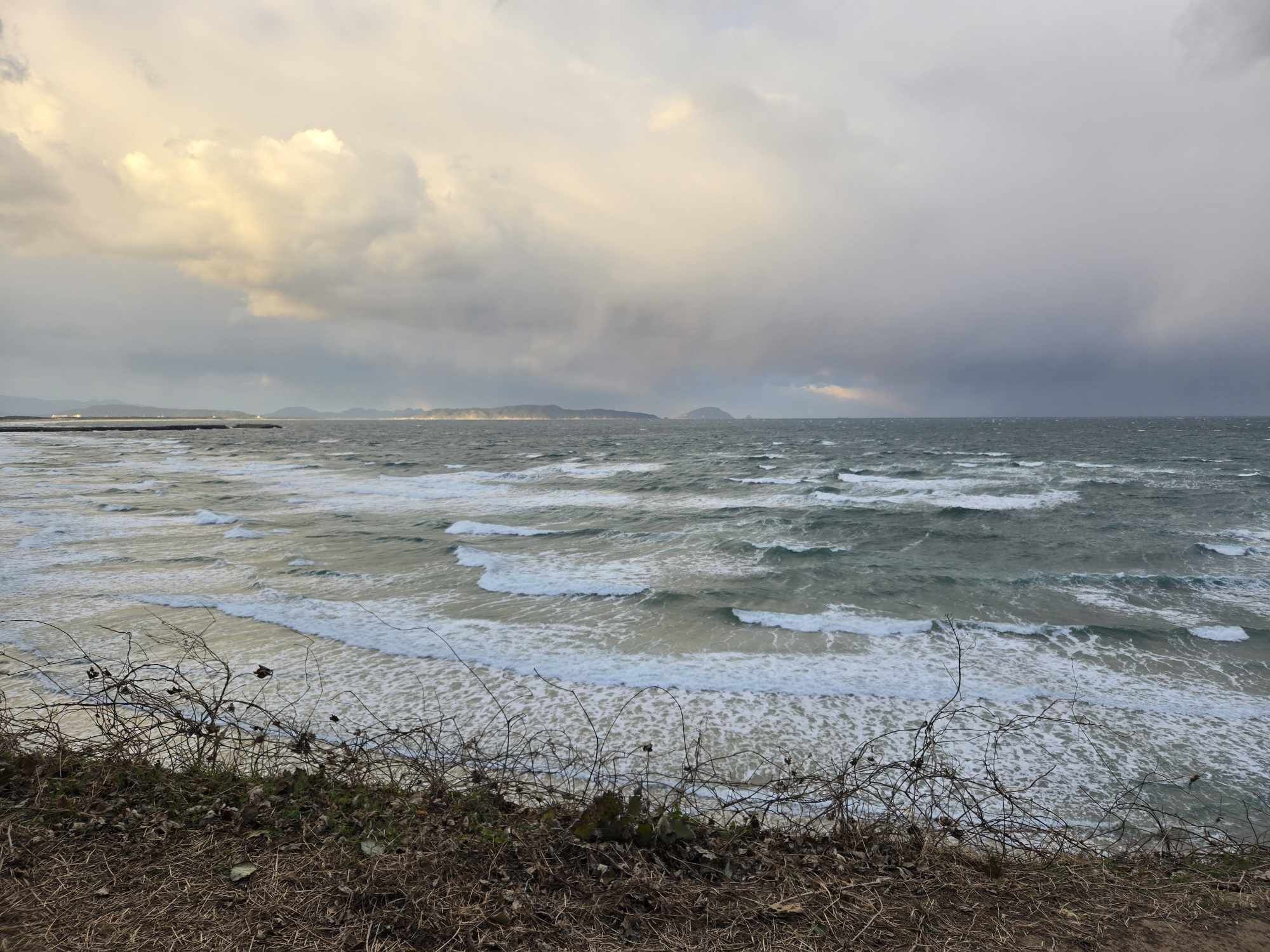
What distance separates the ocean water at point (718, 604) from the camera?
26.1 feet

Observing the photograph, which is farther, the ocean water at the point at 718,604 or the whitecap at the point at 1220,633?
the whitecap at the point at 1220,633

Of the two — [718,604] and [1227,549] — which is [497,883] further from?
[1227,549]

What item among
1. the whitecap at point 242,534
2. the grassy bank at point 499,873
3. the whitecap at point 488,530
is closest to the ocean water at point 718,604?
the whitecap at point 488,530

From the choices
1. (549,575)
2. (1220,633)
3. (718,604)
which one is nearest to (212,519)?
(549,575)

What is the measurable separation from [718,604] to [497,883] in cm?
1028

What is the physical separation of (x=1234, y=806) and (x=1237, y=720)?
8.32 ft

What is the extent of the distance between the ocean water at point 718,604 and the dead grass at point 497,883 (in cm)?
102

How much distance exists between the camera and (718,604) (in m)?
13.0

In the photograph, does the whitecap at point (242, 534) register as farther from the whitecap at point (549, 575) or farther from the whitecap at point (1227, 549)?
the whitecap at point (1227, 549)

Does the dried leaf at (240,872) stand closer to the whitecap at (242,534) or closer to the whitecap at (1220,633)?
the whitecap at (1220,633)

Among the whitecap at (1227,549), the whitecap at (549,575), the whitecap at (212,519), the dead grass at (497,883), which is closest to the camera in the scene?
the dead grass at (497,883)

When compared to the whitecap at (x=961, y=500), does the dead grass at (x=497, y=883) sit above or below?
above

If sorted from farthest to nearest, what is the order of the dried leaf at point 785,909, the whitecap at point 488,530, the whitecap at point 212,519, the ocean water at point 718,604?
the whitecap at point 212,519, the whitecap at point 488,530, the ocean water at point 718,604, the dried leaf at point 785,909

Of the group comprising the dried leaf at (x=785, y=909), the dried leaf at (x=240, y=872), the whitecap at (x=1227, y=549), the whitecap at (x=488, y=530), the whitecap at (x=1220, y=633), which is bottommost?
the whitecap at (x=1220, y=633)
